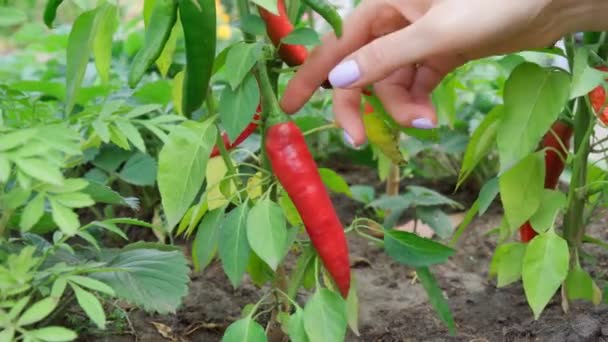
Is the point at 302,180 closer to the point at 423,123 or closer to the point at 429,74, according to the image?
the point at 423,123

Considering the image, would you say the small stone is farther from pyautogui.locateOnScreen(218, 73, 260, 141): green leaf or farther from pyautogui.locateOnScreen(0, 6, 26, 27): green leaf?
pyautogui.locateOnScreen(0, 6, 26, 27): green leaf

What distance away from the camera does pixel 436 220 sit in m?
2.01

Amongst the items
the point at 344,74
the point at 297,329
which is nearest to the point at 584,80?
the point at 344,74

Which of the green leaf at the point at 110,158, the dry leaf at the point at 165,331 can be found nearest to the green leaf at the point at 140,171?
the green leaf at the point at 110,158

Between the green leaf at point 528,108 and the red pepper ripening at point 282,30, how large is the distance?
0.34 m

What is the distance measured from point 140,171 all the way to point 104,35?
637mm

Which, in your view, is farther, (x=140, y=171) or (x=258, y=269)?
(x=140, y=171)

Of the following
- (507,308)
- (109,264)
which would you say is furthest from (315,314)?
(507,308)

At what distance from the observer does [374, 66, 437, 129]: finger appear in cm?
146

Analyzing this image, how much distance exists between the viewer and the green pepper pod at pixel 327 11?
1.27m

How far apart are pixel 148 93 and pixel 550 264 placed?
→ 3.52 feet

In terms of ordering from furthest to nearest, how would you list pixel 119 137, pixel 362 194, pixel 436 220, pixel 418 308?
pixel 362 194, pixel 436 220, pixel 418 308, pixel 119 137

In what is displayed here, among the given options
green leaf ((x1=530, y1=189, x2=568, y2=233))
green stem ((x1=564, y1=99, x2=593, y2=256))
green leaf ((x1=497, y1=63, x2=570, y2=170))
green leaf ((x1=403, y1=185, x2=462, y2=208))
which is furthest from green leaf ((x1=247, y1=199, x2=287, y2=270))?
green leaf ((x1=403, y1=185, x2=462, y2=208))

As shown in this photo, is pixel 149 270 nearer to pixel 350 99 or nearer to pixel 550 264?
pixel 350 99
